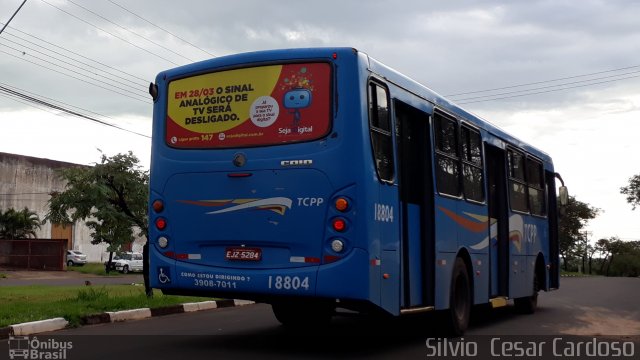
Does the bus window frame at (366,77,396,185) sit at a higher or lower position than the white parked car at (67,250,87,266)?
higher

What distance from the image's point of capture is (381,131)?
794cm

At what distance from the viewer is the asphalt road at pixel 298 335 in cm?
818

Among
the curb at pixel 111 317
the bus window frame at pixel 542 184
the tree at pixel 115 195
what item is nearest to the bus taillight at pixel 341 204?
the curb at pixel 111 317

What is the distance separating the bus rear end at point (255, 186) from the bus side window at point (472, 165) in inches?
130

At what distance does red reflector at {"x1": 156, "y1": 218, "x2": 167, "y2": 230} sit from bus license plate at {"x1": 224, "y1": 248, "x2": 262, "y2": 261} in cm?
92

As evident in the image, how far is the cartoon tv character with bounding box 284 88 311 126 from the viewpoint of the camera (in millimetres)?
7777

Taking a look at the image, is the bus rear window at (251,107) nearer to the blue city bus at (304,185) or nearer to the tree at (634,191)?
the blue city bus at (304,185)

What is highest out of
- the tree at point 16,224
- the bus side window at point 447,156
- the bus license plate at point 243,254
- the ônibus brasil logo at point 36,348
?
the tree at point 16,224

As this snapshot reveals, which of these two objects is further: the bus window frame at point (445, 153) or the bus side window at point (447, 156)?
the bus side window at point (447, 156)

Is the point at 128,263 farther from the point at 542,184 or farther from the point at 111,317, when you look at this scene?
the point at 542,184

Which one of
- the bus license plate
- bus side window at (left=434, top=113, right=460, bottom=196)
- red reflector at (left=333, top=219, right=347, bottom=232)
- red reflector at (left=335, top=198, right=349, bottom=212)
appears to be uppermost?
bus side window at (left=434, top=113, right=460, bottom=196)

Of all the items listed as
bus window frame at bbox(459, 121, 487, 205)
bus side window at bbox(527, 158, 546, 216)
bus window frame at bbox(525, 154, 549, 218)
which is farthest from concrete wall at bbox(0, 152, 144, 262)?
bus window frame at bbox(459, 121, 487, 205)

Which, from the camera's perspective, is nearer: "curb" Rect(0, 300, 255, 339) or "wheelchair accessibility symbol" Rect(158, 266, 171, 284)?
"wheelchair accessibility symbol" Rect(158, 266, 171, 284)

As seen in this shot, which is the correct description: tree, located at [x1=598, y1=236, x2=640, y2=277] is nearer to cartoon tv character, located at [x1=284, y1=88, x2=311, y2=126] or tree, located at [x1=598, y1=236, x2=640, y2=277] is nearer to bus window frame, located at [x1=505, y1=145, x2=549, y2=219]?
bus window frame, located at [x1=505, y1=145, x2=549, y2=219]
